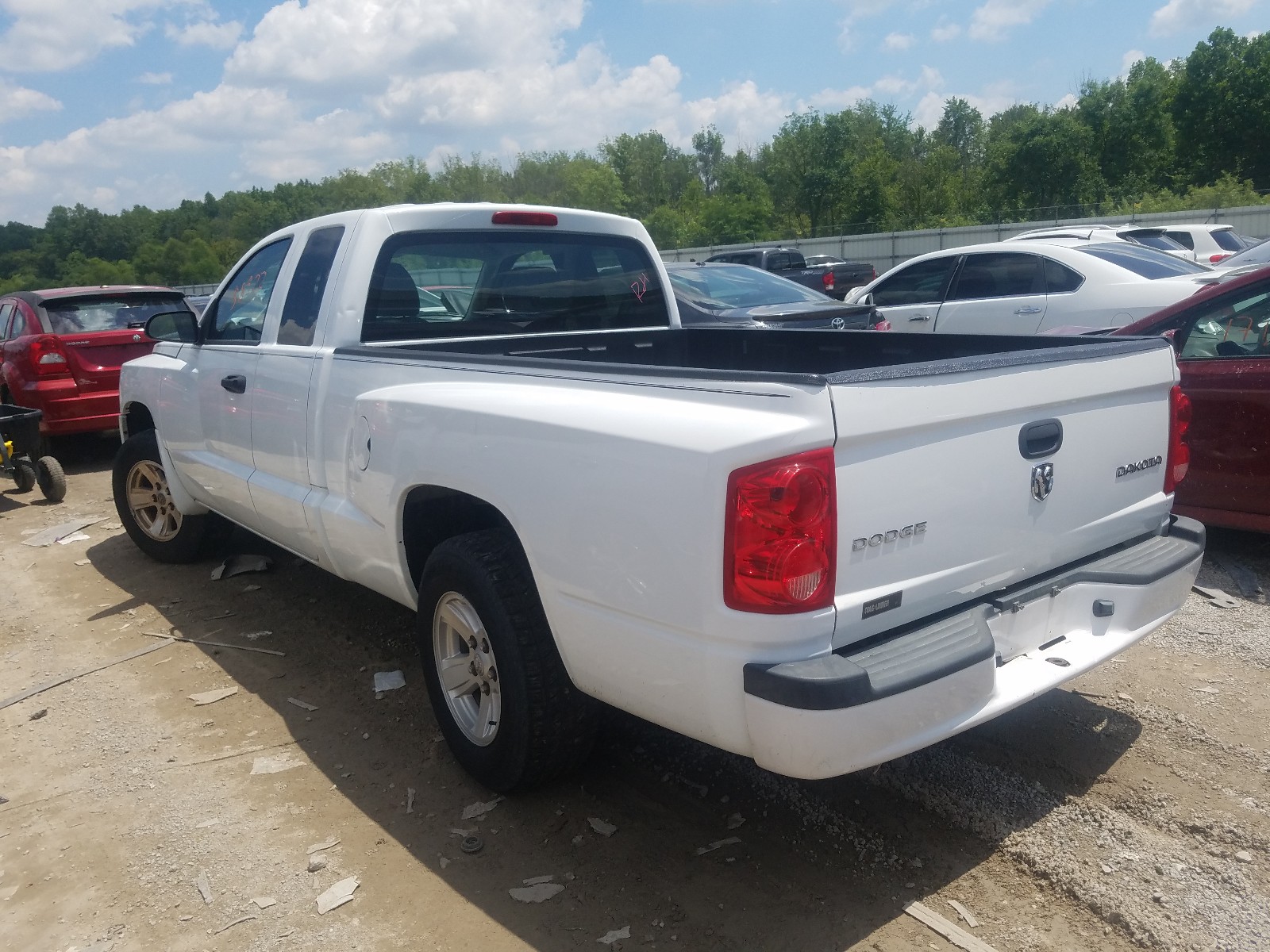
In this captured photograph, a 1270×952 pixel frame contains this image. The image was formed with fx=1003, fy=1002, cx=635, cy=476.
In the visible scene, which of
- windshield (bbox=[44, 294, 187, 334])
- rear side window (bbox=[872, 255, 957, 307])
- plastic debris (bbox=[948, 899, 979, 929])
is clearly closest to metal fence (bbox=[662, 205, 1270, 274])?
rear side window (bbox=[872, 255, 957, 307])

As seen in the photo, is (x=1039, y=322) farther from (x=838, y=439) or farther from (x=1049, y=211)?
(x=1049, y=211)

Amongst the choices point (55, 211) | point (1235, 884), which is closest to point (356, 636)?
point (1235, 884)

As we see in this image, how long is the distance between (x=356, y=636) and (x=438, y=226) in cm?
211

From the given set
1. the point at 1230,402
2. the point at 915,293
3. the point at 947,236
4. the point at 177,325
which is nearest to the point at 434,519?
the point at 177,325

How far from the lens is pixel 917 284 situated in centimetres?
1090

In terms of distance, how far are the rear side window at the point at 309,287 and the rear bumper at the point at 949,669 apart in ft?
9.04

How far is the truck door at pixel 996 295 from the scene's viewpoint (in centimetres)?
963

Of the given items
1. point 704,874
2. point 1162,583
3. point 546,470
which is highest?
point 546,470

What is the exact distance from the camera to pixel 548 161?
86312mm

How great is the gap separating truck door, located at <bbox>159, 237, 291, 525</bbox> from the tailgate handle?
3.38m

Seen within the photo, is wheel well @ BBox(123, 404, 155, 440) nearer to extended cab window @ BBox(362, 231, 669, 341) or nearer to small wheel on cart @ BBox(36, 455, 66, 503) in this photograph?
small wheel on cart @ BBox(36, 455, 66, 503)

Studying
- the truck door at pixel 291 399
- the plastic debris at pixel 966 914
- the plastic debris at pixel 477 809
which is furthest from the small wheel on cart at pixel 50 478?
the plastic debris at pixel 966 914

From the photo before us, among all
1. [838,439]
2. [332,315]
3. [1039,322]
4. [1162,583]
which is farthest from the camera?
[1039,322]

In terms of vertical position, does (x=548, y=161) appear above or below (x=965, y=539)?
above
